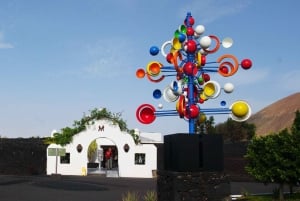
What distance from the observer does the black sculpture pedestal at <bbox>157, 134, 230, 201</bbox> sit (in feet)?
41.8

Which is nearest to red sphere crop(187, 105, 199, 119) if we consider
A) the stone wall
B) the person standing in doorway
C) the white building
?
the white building

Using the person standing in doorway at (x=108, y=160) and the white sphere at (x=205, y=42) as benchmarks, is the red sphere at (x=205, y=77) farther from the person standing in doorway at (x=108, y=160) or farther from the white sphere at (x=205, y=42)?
the person standing in doorway at (x=108, y=160)

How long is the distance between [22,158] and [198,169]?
27.4 metres

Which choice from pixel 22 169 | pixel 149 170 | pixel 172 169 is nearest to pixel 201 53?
pixel 172 169

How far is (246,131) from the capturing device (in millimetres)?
73438

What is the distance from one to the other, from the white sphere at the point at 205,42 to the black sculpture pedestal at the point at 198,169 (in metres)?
5.68

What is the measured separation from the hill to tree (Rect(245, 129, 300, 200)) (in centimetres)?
11178

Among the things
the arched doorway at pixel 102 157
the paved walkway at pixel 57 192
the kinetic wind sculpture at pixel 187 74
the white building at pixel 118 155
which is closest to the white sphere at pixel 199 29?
the kinetic wind sculpture at pixel 187 74

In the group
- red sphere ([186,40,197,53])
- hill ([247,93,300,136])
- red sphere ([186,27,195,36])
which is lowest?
red sphere ([186,40,197,53])

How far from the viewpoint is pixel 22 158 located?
1494 inches

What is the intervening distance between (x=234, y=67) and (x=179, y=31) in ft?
8.03

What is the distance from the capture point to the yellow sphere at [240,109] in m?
17.9

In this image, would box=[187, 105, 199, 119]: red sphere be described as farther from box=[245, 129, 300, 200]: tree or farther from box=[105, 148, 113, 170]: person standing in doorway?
box=[105, 148, 113, 170]: person standing in doorway

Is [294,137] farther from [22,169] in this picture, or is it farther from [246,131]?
[246,131]
